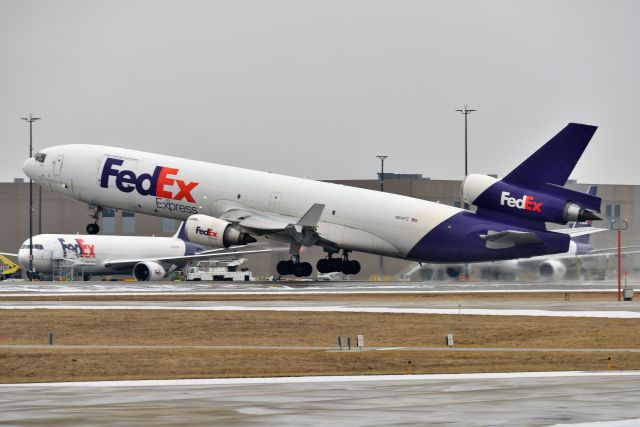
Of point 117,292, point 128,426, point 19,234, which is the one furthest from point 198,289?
point 19,234

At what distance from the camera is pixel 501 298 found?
61.2 meters

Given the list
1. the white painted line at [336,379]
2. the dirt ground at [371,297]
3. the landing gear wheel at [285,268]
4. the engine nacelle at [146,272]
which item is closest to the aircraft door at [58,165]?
the dirt ground at [371,297]

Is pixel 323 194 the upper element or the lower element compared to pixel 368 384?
upper

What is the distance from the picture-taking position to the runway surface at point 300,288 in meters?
68.1

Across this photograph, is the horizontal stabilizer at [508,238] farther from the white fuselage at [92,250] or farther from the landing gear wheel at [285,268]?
the white fuselage at [92,250]

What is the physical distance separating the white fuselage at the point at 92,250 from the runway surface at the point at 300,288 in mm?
29763

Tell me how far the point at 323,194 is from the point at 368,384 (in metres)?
51.0

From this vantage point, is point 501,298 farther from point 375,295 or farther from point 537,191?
point 537,191

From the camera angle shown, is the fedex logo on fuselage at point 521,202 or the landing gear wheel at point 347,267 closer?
the fedex logo on fuselage at point 521,202

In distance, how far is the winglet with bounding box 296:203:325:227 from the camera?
72688mm

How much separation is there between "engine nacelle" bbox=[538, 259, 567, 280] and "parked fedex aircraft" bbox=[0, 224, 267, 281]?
37229 millimetres

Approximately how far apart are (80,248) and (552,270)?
5124 centimetres

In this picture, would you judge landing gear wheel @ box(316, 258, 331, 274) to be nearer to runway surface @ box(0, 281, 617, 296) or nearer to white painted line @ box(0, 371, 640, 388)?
runway surface @ box(0, 281, 617, 296)

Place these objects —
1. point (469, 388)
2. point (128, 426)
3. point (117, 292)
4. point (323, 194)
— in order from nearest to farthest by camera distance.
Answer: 1. point (128, 426)
2. point (469, 388)
3. point (117, 292)
4. point (323, 194)
